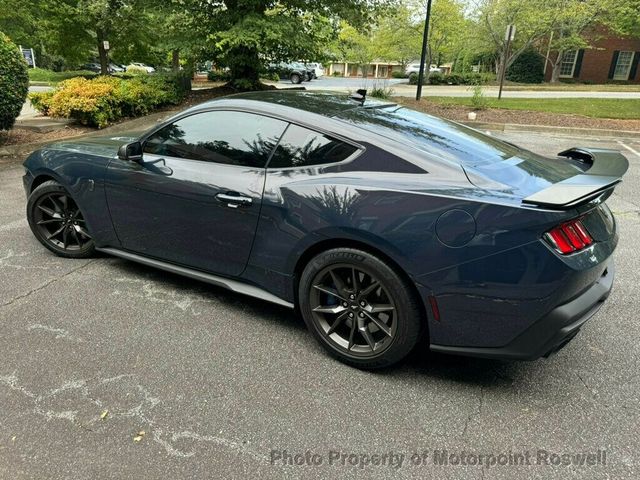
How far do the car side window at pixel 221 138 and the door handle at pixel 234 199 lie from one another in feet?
0.70

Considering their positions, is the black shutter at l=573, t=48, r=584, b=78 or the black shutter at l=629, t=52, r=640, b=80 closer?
the black shutter at l=629, t=52, r=640, b=80

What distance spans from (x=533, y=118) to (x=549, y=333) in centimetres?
1244

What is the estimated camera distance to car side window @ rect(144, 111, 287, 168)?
2818mm

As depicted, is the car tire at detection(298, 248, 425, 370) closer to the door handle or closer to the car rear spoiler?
the door handle

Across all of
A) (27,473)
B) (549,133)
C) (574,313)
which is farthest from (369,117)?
(549,133)

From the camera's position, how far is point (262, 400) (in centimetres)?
233

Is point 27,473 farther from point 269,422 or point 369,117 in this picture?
point 369,117

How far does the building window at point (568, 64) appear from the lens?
3428 cm

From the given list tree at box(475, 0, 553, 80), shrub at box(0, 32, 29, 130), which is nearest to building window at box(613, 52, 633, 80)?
tree at box(475, 0, 553, 80)

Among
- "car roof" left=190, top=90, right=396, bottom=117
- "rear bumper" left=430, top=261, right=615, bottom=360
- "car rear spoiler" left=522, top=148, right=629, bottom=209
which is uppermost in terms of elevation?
"car roof" left=190, top=90, right=396, bottom=117

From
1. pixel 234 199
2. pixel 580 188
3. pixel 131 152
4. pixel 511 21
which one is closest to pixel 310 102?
pixel 234 199

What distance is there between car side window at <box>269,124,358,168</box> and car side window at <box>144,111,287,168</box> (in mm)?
70

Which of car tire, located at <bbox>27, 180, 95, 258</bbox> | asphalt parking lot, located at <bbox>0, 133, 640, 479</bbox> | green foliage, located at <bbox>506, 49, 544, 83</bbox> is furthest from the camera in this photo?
green foliage, located at <bbox>506, 49, 544, 83</bbox>

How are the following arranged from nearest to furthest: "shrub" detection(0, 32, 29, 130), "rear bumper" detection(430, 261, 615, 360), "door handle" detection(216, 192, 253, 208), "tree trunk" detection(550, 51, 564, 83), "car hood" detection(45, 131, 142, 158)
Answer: "rear bumper" detection(430, 261, 615, 360), "door handle" detection(216, 192, 253, 208), "car hood" detection(45, 131, 142, 158), "shrub" detection(0, 32, 29, 130), "tree trunk" detection(550, 51, 564, 83)
